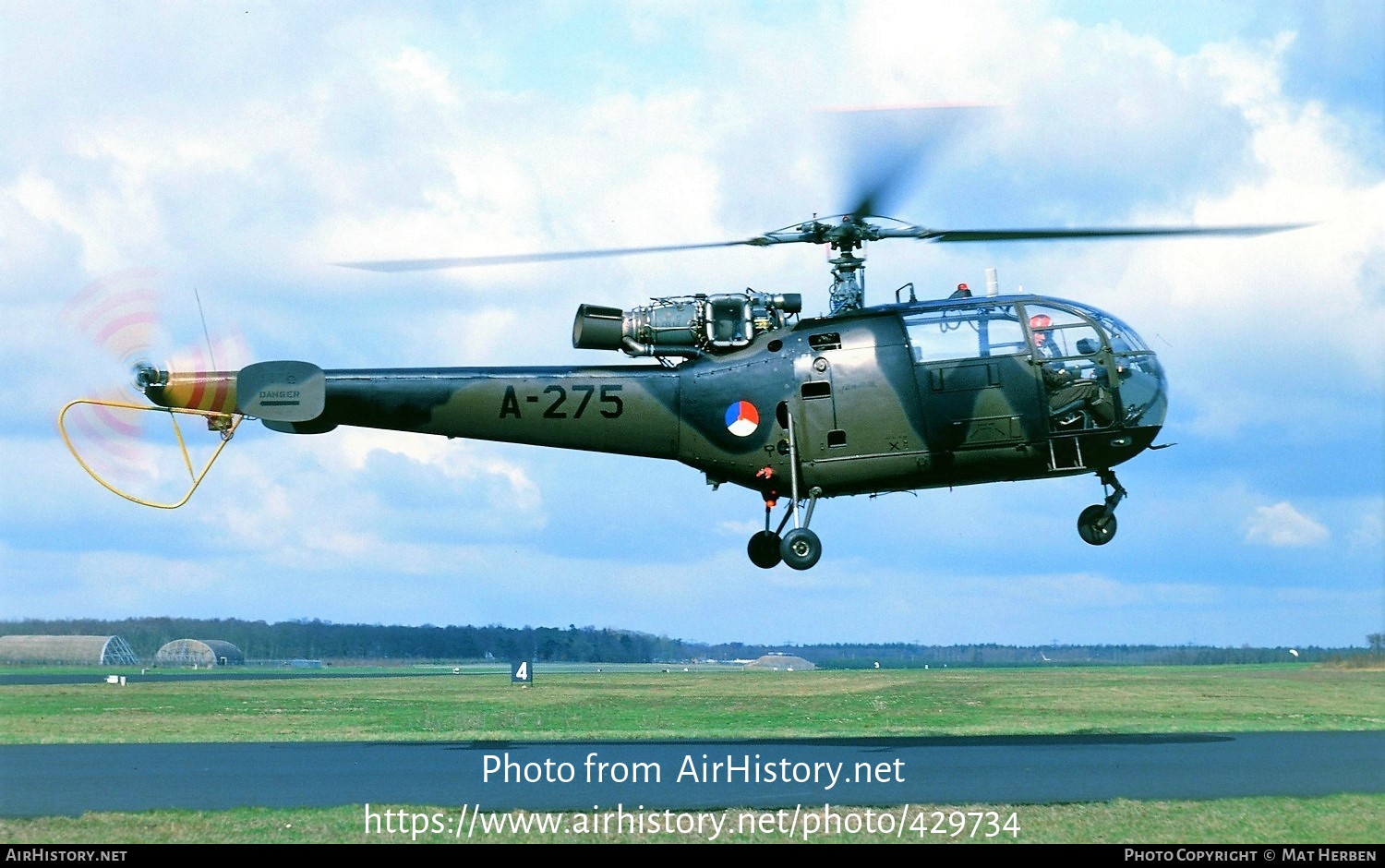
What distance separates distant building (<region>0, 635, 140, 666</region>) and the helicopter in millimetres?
116250

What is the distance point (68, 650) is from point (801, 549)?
123672 mm

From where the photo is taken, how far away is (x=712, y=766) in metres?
28.1

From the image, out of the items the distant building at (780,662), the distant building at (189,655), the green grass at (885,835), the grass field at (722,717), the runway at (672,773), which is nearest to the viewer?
the green grass at (885,835)

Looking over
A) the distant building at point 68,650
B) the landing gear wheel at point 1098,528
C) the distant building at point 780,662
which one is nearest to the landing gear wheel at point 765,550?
the landing gear wheel at point 1098,528

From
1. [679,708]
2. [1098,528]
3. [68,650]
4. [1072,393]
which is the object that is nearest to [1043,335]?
[1072,393]

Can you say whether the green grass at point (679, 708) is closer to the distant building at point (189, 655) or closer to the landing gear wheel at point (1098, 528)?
the landing gear wheel at point (1098, 528)

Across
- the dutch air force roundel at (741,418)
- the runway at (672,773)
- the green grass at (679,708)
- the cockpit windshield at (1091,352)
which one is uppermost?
the cockpit windshield at (1091,352)

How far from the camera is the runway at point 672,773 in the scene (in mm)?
23625

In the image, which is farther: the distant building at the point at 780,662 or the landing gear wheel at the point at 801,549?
the distant building at the point at 780,662

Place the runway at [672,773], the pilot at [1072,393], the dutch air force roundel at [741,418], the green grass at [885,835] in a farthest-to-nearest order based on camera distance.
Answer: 1. the dutch air force roundel at [741,418]
2. the pilot at [1072,393]
3. the runway at [672,773]
4. the green grass at [885,835]

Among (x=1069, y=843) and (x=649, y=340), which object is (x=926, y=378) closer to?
(x=649, y=340)

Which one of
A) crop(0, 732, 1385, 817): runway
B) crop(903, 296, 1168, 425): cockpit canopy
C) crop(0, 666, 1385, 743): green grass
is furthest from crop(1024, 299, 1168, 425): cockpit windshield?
crop(0, 666, 1385, 743): green grass

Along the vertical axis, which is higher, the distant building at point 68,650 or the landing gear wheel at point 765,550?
the distant building at point 68,650

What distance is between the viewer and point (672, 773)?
27.0m
